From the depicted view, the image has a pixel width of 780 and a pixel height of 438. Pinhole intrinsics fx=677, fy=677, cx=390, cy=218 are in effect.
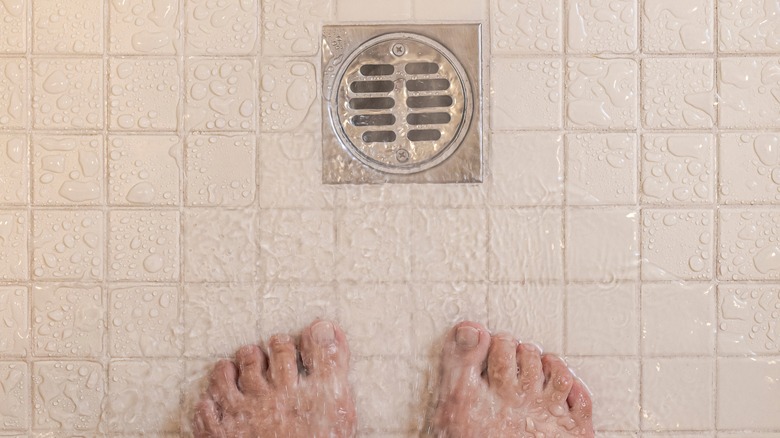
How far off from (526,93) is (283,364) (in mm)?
648

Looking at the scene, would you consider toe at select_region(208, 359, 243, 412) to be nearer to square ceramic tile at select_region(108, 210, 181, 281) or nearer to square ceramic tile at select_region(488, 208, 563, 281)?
square ceramic tile at select_region(108, 210, 181, 281)

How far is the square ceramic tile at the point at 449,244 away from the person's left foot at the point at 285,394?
0.20 m

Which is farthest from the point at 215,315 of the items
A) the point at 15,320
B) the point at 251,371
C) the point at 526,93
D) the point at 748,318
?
the point at 748,318

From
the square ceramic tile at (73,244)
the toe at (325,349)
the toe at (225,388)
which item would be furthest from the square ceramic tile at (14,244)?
the toe at (325,349)

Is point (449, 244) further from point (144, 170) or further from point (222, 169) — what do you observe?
point (144, 170)

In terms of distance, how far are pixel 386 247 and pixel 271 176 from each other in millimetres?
242

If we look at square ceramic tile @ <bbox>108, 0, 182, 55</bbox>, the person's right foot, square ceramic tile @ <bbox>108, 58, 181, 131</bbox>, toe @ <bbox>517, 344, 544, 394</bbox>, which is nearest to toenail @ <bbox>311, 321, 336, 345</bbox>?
the person's right foot

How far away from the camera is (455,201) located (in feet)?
3.98

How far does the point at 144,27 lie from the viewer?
122cm

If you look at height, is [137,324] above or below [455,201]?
below

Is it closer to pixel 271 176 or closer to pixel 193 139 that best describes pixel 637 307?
pixel 271 176

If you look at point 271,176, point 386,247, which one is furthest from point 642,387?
point 271,176

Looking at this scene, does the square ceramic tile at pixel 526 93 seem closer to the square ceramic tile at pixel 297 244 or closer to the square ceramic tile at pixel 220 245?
the square ceramic tile at pixel 297 244

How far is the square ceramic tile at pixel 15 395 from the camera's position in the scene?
4.02 ft
